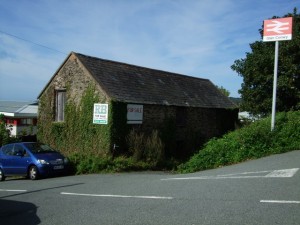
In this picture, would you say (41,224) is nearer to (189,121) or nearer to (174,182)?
(174,182)

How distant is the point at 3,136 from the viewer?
25094 millimetres

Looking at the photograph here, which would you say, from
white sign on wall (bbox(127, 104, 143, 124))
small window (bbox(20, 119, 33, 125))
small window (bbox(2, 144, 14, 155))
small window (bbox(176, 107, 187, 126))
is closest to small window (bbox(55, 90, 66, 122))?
white sign on wall (bbox(127, 104, 143, 124))

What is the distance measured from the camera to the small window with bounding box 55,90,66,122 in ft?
78.1

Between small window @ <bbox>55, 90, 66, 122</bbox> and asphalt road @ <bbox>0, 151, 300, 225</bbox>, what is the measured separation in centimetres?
1238

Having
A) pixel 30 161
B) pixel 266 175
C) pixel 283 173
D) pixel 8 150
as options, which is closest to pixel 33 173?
pixel 30 161

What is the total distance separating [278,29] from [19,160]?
1231 cm

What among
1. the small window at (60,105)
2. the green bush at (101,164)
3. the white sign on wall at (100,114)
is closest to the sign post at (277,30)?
the green bush at (101,164)

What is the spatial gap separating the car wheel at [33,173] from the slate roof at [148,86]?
614 centimetres

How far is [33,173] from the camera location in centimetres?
1673

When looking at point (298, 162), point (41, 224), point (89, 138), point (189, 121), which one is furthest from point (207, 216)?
point (189, 121)

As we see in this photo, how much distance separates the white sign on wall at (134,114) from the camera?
21.8 m

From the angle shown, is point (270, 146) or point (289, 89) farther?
point (289, 89)

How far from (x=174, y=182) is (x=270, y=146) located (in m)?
5.15

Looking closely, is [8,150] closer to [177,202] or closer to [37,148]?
[37,148]
